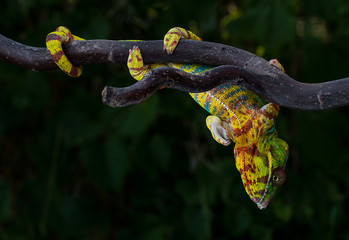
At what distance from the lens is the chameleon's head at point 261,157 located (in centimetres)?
114

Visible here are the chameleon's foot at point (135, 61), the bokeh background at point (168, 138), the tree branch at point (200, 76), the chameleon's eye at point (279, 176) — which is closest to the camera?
the tree branch at point (200, 76)

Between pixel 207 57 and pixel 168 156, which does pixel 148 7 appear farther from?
pixel 207 57

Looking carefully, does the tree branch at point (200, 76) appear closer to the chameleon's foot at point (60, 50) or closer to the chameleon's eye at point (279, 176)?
the chameleon's foot at point (60, 50)

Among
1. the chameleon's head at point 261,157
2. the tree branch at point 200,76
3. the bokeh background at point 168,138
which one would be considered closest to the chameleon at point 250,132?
the chameleon's head at point 261,157

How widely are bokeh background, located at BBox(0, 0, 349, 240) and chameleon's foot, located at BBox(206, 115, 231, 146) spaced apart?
3.07ft

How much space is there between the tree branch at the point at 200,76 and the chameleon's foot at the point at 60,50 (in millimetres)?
17

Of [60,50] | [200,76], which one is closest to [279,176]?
[200,76]

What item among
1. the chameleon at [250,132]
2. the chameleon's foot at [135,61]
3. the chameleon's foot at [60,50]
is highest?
the chameleon's foot at [60,50]

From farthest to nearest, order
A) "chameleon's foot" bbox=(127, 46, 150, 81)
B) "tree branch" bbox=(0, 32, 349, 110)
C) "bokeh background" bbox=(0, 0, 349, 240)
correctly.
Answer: "bokeh background" bbox=(0, 0, 349, 240) < "chameleon's foot" bbox=(127, 46, 150, 81) < "tree branch" bbox=(0, 32, 349, 110)

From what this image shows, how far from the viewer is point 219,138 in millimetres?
1108

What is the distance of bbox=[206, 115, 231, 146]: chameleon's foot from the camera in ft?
3.64

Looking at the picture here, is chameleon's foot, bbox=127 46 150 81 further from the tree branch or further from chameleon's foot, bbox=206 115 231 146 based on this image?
chameleon's foot, bbox=206 115 231 146

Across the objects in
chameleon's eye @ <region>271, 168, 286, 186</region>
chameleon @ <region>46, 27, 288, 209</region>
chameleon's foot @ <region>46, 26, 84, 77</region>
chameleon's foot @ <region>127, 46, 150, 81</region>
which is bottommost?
chameleon's eye @ <region>271, 168, 286, 186</region>

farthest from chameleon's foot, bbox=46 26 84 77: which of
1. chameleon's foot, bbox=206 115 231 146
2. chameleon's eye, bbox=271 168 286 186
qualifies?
chameleon's eye, bbox=271 168 286 186
